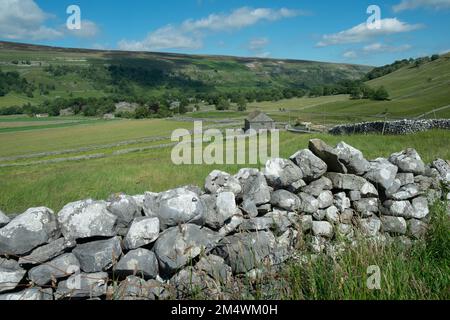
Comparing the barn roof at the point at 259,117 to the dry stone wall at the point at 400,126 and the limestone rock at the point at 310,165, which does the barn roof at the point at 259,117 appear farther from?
the limestone rock at the point at 310,165

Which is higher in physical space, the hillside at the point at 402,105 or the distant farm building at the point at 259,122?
the hillside at the point at 402,105

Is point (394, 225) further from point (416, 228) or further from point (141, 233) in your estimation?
point (141, 233)

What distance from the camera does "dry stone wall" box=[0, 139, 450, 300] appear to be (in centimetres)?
333

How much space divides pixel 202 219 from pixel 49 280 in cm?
164

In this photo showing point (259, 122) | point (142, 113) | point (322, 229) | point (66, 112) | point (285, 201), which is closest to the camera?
point (285, 201)

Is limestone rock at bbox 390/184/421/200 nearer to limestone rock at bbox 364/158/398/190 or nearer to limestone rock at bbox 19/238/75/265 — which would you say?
limestone rock at bbox 364/158/398/190

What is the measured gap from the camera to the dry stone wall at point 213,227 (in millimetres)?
3326

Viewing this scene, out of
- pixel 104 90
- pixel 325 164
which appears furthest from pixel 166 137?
pixel 104 90

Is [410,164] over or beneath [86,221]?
over

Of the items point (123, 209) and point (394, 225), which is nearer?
point (123, 209)

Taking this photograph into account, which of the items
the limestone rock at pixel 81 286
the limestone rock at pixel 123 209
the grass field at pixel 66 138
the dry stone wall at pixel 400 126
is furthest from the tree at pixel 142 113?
the limestone rock at pixel 81 286

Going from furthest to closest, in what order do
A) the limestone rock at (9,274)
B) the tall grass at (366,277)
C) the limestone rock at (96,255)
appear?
the limestone rock at (96,255) → the limestone rock at (9,274) → the tall grass at (366,277)

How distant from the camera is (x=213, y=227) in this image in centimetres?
409

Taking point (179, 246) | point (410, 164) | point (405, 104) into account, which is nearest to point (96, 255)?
point (179, 246)
